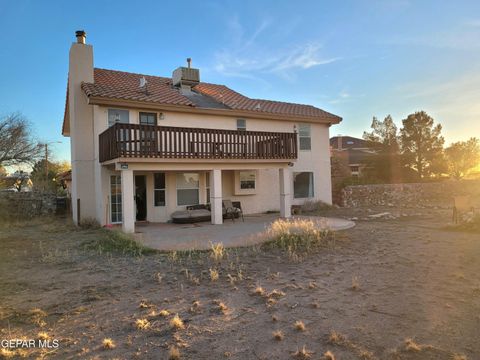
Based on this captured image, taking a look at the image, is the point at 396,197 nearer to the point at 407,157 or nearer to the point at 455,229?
A: the point at 407,157

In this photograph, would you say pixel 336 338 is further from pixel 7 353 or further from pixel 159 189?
pixel 159 189

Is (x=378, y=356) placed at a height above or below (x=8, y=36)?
below

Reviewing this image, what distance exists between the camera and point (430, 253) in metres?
7.77

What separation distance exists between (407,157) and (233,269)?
24660 millimetres

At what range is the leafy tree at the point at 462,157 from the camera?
33184 mm

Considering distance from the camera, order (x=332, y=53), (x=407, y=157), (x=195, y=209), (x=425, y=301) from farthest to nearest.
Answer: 1. (x=407, y=157)
2. (x=195, y=209)
3. (x=332, y=53)
4. (x=425, y=301)

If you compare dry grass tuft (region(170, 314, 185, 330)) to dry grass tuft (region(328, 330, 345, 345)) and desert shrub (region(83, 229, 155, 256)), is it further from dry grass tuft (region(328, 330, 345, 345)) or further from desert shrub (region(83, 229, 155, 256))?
desert shrub (region(83, 229, 155, 256))

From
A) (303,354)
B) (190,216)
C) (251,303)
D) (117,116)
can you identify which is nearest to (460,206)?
(190,216)

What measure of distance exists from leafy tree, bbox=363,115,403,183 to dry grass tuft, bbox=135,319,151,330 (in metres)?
25.3

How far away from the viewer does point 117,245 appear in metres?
9.32

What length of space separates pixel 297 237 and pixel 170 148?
5957mm

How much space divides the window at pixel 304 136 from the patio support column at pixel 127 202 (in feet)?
33.0

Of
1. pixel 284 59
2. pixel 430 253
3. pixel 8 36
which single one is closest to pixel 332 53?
pixel 284 59

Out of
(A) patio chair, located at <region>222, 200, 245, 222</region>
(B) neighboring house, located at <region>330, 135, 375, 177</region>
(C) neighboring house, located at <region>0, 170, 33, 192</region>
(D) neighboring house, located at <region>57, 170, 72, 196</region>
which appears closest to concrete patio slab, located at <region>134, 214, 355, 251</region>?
(A) patio chair, located at <region>222, 200, 245, 222</region>
